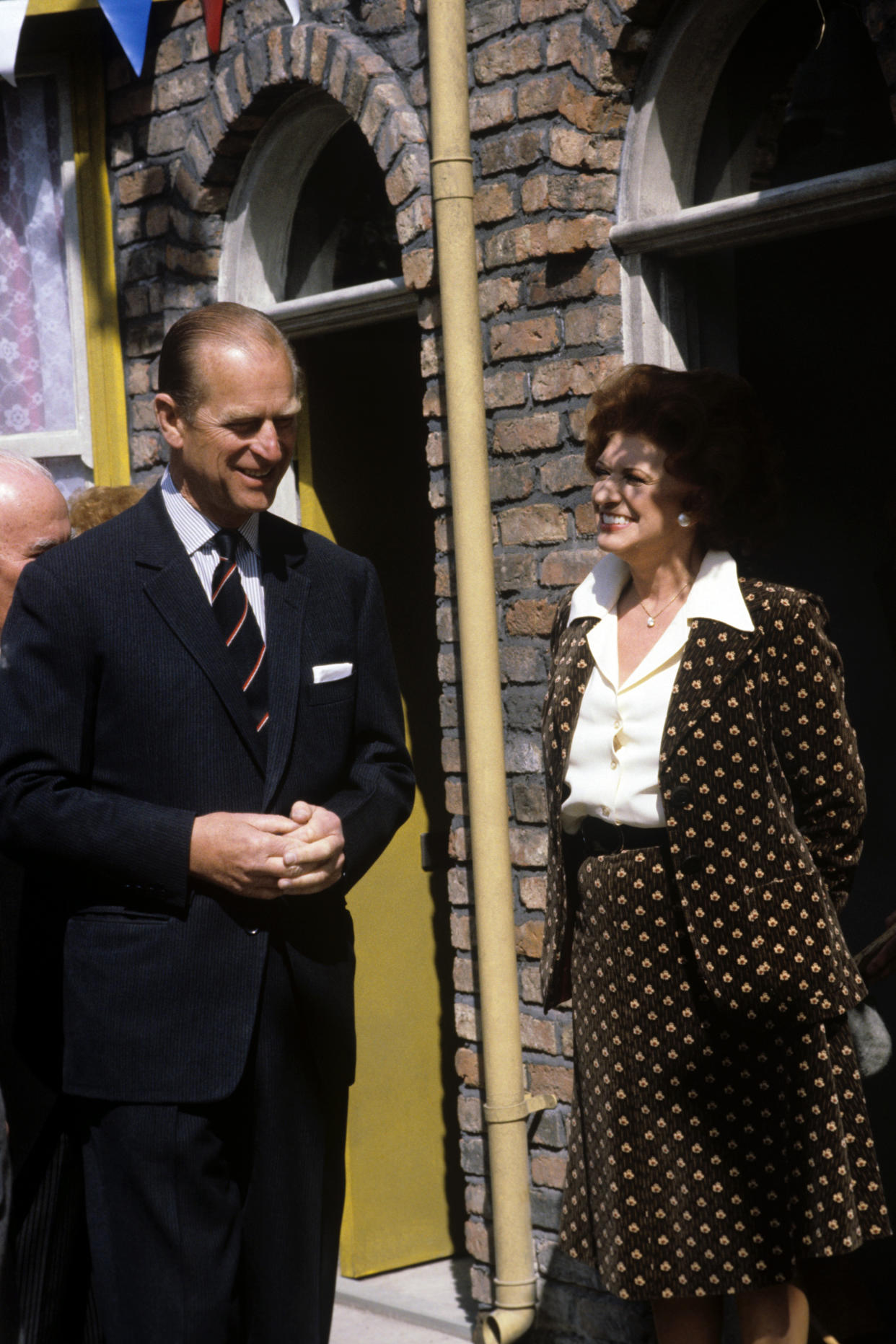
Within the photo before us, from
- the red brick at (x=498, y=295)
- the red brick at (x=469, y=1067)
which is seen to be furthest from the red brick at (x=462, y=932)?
the red brick at (x=498, y=295)

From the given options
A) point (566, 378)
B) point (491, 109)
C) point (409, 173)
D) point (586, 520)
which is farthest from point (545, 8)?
point (586, 520)

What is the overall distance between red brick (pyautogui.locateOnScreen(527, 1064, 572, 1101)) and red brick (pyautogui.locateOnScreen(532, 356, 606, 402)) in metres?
1.63

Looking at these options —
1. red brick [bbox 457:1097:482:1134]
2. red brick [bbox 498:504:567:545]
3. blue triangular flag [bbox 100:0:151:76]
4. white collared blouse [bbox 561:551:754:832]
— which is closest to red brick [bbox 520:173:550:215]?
red brick [bbox 498:504:567:545]

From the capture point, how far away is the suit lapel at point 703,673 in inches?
114

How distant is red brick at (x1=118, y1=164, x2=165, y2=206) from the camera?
16.5ft

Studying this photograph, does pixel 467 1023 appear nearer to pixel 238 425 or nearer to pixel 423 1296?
pixel 423 1296

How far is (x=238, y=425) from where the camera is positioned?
2586mm

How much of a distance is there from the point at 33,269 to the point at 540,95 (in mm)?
2224

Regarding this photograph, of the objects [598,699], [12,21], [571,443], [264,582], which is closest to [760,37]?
[571,443]

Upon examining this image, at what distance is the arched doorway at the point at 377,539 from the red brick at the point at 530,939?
73 centimetres

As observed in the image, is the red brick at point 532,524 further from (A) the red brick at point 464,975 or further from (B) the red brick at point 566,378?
(A) the red brick at point 464,975

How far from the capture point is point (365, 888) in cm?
483

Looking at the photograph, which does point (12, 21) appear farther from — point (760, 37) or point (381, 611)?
point (381, 611)

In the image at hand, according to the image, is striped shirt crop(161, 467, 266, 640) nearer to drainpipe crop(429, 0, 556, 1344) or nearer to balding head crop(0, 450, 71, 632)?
balding head crop(0, 450, 71, 632)
